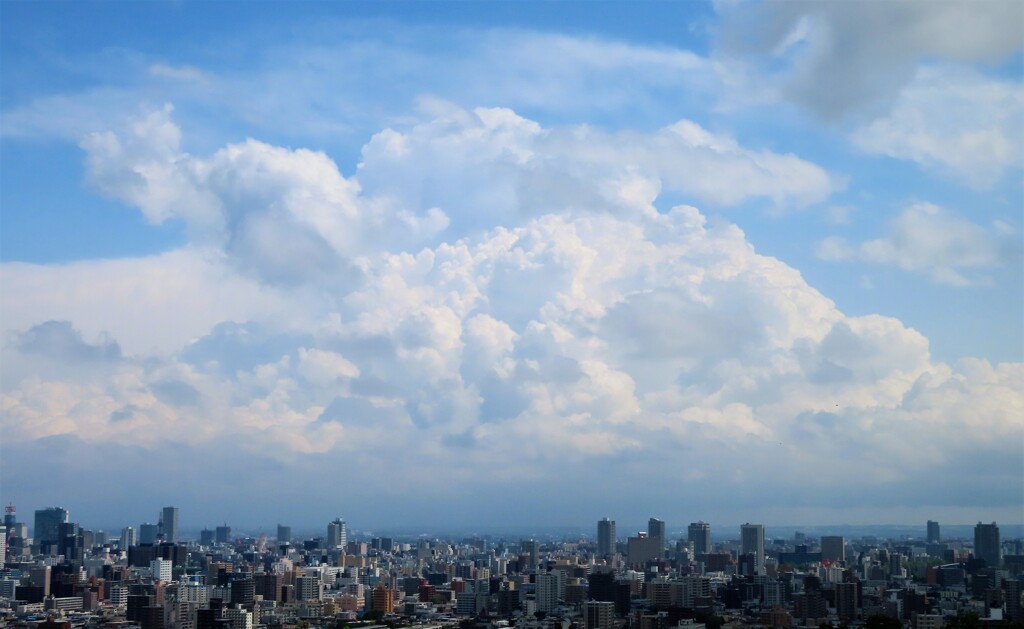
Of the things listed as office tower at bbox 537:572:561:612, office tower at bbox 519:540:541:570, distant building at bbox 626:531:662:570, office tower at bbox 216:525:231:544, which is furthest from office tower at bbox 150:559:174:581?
office tower at bbox 216:525:231:544

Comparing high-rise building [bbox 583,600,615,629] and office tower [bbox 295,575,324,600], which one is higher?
high-rise building [bbox 583,600,615,629]

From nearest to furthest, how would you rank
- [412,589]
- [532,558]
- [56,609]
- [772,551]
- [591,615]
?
[591,615]
[56,609]
[412,589]
[532,558]
[772,551]

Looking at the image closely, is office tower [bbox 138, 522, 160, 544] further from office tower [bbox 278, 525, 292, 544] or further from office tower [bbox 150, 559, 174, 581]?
office tower [bbox 150, 559, 174, 581]

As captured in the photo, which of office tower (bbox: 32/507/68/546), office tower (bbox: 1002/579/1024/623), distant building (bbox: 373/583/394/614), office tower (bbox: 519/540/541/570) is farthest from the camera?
office tower (bbox: 32/507/68/546)

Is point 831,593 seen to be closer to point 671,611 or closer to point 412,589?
point 671,611

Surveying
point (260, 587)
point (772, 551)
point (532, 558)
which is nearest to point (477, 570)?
point (532, 558)

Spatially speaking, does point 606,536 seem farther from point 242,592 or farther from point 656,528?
point 242,592
